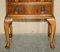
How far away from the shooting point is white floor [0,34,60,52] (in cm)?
178

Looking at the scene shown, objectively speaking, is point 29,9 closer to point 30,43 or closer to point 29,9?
point 29,9

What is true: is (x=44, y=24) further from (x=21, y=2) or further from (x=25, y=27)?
(x=21, y=2)

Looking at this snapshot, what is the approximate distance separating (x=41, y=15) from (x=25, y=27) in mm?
555

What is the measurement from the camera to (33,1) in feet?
5.58

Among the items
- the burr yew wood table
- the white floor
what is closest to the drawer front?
the burr yew wood table

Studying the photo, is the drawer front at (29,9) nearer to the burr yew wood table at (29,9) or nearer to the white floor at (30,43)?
the burr yew wood table at (29,9)

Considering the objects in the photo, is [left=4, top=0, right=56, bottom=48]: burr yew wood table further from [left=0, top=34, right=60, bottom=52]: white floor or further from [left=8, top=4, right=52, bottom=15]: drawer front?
[left=0, top=34, right=60, bottom=52]: white floor

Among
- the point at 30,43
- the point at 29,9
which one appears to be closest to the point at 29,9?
the point at 29,9

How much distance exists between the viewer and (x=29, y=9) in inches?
67.4

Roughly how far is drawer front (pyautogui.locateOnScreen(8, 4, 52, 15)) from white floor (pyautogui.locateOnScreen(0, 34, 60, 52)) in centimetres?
36

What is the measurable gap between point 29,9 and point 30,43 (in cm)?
43

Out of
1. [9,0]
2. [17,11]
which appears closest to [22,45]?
[17,11]

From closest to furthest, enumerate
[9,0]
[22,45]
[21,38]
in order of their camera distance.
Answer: [9,0] → [22,45] → [21,38]

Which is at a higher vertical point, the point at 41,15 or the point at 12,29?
the point at 41,15
